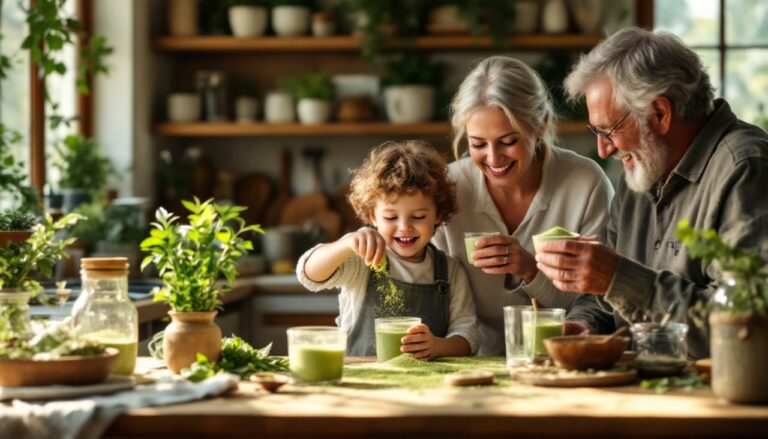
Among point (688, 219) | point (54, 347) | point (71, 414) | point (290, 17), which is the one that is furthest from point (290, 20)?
point (71, 414)

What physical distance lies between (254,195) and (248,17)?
102 cm

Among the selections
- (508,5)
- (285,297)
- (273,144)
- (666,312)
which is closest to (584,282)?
(666,312)

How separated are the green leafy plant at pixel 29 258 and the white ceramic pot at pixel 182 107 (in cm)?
361

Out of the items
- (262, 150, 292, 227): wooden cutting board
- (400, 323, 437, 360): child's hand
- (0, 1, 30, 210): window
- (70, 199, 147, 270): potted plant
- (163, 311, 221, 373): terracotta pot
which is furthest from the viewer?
(262, 150, 292, 227): wooden cutting board

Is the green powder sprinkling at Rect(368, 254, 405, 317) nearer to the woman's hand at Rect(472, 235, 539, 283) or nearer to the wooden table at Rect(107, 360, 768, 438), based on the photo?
the woman's hand at Rect(472, 235, 539, 283)

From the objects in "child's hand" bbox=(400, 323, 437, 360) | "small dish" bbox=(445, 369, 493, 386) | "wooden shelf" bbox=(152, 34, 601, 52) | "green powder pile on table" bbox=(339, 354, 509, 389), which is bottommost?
"green powder pile on table" bbox=(339, 354, 509, 389)

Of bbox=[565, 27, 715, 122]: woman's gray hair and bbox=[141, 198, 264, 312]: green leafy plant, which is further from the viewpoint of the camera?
bbox=[565, 27, 715, 122]: woman's gray hair

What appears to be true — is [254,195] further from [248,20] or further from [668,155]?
[668,155]

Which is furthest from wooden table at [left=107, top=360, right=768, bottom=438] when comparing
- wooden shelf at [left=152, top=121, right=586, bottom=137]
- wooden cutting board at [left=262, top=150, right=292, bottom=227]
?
wooden cutting board at [left=262, top=150, right=292, bottom=227]

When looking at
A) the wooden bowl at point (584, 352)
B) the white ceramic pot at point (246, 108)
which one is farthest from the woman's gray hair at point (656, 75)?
the white ceramic pot at point (246, 108)

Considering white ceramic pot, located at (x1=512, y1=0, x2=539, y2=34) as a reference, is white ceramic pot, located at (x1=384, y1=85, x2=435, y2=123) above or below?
below

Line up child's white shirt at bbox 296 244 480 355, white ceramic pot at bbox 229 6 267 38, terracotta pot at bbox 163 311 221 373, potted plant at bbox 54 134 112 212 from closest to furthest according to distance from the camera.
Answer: terracotta pot at bbox 163 311 221 373
child's white shirt at bbox 296 244 480 355
potted plant at bbox 54 134 112 212
white ceramic pot at bbox 229 6 267 38

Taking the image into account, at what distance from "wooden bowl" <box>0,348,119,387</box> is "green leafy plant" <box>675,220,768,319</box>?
3.75 feet

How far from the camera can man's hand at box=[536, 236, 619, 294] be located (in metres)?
2.46
